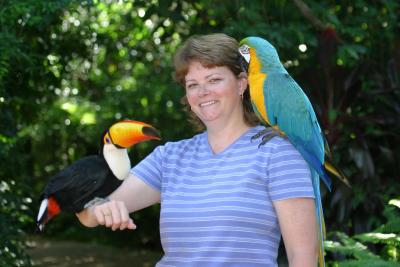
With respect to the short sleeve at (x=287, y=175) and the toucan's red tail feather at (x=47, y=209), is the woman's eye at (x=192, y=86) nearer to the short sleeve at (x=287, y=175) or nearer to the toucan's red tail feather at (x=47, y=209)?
the short sleeve at (x=287, y=175)

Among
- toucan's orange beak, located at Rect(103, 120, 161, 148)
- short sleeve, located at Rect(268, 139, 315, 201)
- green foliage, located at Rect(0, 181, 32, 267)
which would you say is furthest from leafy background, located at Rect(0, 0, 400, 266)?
toucan's orange beak, located at Rect(103, 120, 161, 148)

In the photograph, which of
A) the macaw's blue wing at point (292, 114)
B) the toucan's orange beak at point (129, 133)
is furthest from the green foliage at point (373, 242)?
the toucan's orange beak at point (129, 133)

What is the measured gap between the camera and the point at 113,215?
1.64 metres

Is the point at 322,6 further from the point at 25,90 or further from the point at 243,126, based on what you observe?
the point at 243,126

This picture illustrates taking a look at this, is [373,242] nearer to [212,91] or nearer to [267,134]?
[267,134]

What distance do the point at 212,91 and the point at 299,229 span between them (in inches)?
17.7

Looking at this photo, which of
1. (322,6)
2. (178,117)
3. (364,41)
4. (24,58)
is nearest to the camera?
(24,58)

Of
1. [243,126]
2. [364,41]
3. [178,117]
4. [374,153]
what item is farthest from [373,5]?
[243,126]

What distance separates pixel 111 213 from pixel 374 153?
3337 millimetres

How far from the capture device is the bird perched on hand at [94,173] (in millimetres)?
1708

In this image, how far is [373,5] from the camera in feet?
13.7

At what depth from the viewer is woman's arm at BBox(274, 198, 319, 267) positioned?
1.73 meters

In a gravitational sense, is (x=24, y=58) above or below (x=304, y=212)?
above

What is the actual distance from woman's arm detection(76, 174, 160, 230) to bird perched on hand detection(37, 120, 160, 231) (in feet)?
0.17
